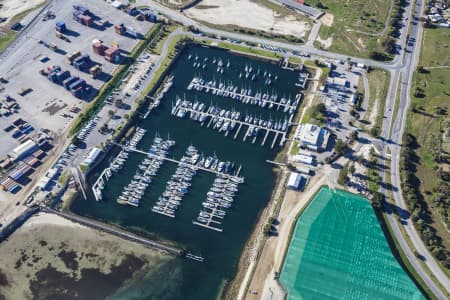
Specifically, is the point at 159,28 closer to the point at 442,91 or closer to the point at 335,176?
the point at 335,176

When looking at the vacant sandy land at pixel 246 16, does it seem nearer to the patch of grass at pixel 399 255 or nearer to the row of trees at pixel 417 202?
the row of trees at pixel 417 202

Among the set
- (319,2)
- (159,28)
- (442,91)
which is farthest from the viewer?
(319,2)

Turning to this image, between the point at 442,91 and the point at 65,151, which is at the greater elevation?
the point at 442,91

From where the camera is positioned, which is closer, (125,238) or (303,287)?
(303,287)

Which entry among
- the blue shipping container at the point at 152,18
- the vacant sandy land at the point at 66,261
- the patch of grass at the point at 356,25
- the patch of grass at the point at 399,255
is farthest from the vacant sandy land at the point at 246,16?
the vacant sandy land at the point at 66,261

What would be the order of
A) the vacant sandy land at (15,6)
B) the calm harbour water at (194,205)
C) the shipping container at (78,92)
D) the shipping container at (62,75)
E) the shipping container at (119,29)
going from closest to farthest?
the calm harbour water at (194,205), the shipping container at (78,92), the shipping container at (62,75), the shipping container at (119,29), the vacant sandy land at (15,6)

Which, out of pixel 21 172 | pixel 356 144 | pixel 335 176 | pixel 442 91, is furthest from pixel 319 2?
pixel 21 172

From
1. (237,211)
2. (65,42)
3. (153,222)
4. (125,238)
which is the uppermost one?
(65,42)

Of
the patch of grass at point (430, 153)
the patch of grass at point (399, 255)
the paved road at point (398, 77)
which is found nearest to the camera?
the patch of grass at point (399, 255)
